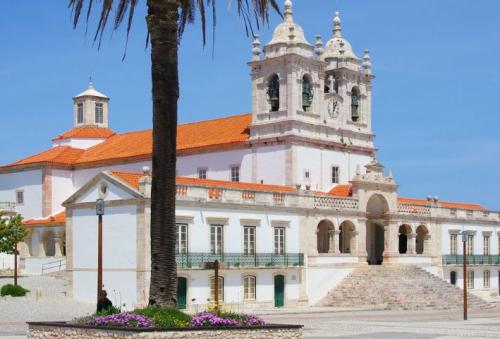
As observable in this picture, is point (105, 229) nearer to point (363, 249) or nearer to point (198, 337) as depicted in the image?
point (363, 249)

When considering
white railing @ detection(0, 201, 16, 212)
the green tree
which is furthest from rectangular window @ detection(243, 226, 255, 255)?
white railing @ detection(0, 201, 16, 212)

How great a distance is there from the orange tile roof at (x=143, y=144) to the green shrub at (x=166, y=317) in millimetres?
36876

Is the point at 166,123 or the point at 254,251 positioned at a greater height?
the point at 166,123

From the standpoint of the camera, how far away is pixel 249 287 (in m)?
44.9

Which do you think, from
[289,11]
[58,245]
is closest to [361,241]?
[289,11]

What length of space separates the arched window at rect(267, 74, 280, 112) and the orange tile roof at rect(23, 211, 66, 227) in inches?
588

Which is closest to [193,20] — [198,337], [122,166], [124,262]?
[198,337]

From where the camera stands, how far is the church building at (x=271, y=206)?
42.1 m

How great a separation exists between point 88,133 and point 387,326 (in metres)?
42.6

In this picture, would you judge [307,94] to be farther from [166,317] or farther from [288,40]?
[166,317]

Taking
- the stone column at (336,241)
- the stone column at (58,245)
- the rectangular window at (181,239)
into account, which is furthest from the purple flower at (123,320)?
the stone column at (58,245)

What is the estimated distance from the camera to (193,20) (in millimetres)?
21141

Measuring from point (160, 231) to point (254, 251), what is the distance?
26.3 m

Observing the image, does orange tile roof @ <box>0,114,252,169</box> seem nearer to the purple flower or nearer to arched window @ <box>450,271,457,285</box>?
arched window @ <box>450,271,457,285</box>
